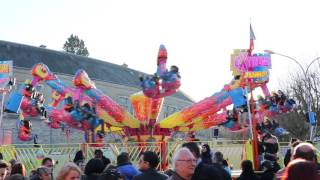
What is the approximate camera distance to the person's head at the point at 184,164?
5.80 metres

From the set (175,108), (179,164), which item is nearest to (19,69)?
(175,108)

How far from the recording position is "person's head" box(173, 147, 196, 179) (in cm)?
580

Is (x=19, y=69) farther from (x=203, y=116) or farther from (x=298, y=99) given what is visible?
(x=203, y=116)

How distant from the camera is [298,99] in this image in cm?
4731

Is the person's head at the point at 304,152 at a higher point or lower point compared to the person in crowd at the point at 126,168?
higher

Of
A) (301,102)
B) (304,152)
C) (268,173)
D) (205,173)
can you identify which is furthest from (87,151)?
(301,102)

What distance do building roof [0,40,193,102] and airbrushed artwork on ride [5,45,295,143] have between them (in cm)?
2893

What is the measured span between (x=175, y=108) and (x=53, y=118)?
46.4 metres

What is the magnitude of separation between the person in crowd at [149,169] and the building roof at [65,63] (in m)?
44.3

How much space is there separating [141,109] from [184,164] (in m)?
16.3

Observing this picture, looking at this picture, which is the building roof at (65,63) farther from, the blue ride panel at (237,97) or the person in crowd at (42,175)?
the person in crowd at (42,175)

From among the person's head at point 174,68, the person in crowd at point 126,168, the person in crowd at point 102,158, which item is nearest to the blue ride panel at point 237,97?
the person's head at point 174,68

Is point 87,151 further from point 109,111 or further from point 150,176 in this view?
point 150,176

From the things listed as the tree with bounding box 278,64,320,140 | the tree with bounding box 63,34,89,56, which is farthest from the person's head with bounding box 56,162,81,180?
the tree with bounding box 63,34,89,56
